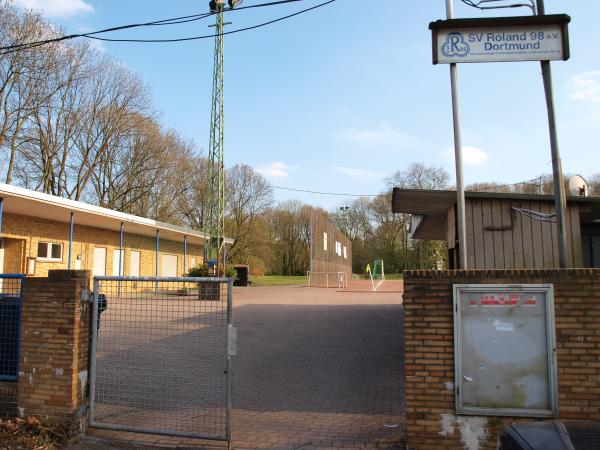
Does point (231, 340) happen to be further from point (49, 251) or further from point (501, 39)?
point (49, 251)

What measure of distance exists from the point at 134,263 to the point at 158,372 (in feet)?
71.3

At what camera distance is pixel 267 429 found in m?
5.61

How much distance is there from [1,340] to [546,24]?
291 inches

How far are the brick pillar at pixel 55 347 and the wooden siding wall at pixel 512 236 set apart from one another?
6092mm

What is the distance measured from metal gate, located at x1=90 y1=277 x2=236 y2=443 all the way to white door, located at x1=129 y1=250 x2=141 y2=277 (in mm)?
18183

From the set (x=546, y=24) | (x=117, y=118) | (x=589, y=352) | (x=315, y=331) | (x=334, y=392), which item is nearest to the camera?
(x=589, y=352)

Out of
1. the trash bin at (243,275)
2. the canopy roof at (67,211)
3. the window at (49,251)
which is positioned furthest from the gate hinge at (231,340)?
the trash bin at (243,275)

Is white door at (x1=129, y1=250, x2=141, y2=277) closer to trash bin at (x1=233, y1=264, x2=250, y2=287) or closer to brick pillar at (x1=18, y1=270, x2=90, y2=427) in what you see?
trash bin at (x1=233, y1=264, x2=250, y2=287)

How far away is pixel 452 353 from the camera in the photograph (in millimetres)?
4840

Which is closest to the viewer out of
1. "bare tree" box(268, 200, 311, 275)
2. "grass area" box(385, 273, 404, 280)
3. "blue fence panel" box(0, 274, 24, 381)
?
"blue fence panel" box(0, 274, 24, 381)

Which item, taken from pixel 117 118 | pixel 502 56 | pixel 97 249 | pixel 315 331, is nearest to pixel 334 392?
pixel 502 56

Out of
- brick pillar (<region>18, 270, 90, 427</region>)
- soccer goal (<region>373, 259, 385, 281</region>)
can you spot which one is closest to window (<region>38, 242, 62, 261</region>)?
brick pillar (<region>18, 270, 90, 427</region>)

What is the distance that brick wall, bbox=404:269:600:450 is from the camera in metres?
4.65

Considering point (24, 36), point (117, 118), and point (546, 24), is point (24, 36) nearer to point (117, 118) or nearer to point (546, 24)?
point (117, 118)
